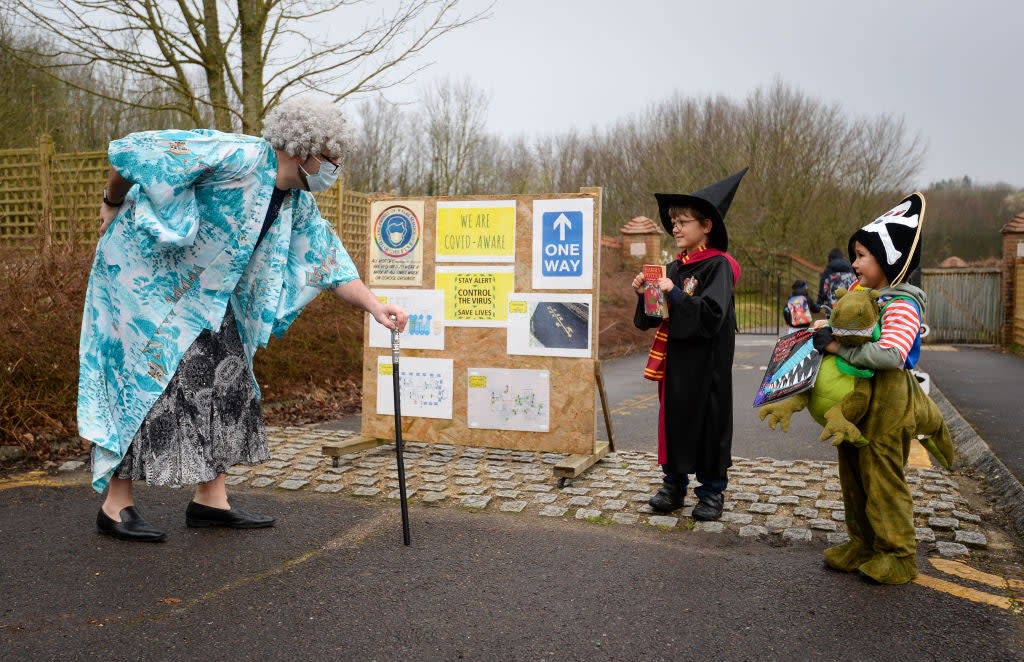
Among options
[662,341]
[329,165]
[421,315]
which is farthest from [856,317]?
[421,315]

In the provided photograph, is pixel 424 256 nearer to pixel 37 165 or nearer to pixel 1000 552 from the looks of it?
pixel 1000 552

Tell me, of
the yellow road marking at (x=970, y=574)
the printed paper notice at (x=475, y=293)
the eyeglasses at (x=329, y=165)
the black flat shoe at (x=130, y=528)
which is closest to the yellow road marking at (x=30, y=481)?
the black flat shoe at (x=130, y=528)

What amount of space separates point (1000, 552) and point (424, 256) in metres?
3.99

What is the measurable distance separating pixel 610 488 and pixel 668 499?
62cm

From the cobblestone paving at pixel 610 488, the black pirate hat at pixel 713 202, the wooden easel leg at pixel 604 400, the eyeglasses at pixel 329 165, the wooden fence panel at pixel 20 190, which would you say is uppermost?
the wooden fence panel at pixel 20 190

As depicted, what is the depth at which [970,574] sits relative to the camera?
3.83m

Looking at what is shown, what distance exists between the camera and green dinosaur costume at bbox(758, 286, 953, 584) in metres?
3.60

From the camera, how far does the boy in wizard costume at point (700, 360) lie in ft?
15.2

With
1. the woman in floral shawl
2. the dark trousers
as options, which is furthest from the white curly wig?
the dark trousers

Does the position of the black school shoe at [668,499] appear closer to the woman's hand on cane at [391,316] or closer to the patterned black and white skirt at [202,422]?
the woman's hand on cane at [391,316]

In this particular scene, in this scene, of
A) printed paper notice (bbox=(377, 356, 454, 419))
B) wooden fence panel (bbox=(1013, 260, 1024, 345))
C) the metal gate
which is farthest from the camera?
the metal gate

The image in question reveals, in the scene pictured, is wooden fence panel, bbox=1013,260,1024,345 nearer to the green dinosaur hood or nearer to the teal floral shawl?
the green dinosaur hood

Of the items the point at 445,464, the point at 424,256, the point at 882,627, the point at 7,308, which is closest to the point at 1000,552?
the point at 882,627

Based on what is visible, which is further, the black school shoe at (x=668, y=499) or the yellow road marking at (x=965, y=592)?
the black school shoe at (x=668, y=499)
